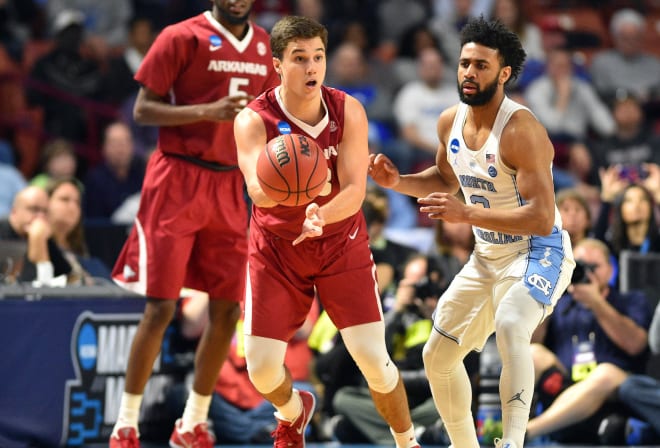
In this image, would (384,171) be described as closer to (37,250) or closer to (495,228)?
(495,228)

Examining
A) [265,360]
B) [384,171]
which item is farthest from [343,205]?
[265,360]

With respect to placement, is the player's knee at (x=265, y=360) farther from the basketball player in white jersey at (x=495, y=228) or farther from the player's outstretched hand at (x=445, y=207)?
the player's outstretched hand at (x=445, y=207)

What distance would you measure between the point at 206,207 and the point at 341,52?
5693mm

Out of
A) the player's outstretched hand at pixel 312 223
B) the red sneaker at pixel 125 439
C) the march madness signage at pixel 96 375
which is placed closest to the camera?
the player's outstretched hand at pixel 312 223

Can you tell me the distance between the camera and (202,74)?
22.0ft

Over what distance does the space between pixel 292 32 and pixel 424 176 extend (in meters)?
1.11

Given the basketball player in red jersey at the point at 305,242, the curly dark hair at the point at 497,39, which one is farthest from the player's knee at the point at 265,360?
the curly dark hair at the point at 497,39

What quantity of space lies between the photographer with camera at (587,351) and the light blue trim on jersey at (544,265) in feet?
5.51

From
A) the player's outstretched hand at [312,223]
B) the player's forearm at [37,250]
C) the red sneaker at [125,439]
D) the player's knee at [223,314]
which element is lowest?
the red sneaker at [125,439]

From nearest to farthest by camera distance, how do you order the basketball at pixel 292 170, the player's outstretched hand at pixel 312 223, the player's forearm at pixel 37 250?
the player's outstretched hand at pixel 312 223, the basketball at pixel 292 170, the player's forearm at pixel 37 250

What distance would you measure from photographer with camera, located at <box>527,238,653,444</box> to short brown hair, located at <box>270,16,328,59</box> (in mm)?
2660

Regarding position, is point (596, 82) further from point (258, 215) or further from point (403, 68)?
point (258, 215)

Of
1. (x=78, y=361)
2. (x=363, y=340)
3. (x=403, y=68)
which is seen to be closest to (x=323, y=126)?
(x=363, y=340)

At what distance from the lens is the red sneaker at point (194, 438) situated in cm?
677
